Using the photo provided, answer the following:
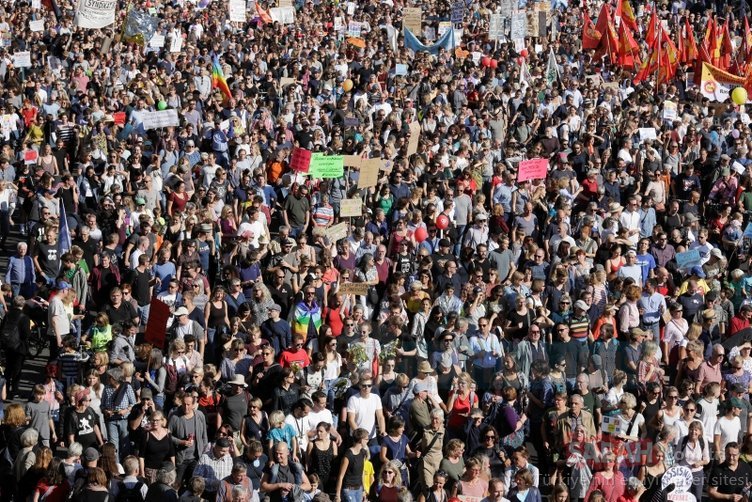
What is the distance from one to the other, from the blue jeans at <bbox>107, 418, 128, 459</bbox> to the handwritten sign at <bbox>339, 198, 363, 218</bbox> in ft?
17.5

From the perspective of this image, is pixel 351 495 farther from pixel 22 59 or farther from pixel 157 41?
pixel 157 41

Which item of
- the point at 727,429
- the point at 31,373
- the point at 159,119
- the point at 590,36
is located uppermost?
the point at 159,119

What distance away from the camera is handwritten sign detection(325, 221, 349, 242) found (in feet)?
52.7

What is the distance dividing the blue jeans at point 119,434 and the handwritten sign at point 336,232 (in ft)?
14.9

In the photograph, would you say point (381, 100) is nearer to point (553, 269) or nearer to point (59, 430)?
point (553, 269)

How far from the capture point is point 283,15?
2909 cm

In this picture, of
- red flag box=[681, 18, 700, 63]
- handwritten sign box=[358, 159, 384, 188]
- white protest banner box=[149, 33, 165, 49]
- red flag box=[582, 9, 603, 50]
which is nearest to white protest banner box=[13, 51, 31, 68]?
white protest banner box=[149, 33, 165, 49]

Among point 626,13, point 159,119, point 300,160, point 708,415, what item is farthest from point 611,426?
point 626,13

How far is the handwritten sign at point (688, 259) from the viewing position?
54.4ft

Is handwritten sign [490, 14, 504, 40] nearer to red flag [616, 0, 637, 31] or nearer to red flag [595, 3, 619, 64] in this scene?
red flag [595, 3, 619, 64]

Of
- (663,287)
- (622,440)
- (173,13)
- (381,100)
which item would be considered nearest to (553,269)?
(663,287)

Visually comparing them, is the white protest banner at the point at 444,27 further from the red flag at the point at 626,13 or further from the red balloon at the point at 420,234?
the red balloon at the point at 420,234

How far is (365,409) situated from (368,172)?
5.85m

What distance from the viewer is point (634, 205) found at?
17.5 meters
